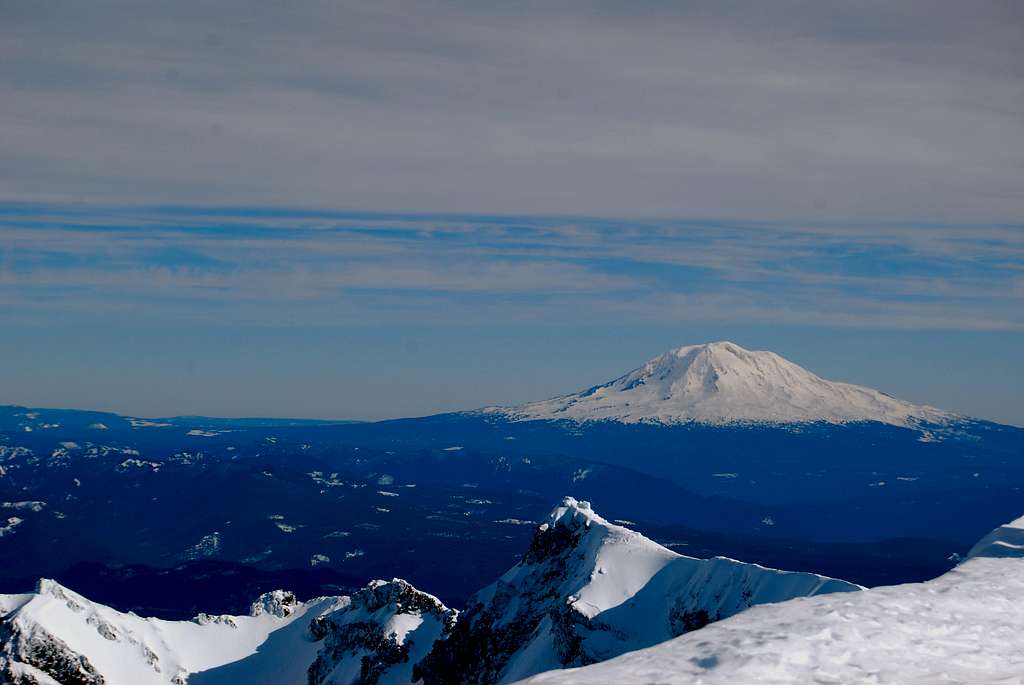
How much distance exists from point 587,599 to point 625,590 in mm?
8303

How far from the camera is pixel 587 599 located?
155 meters

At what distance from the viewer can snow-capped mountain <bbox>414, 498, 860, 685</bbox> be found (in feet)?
475

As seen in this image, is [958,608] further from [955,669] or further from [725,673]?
[725,673]

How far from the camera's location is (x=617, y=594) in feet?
520

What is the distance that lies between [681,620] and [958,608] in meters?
123

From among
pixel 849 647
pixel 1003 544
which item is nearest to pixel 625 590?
pixel 1003 544

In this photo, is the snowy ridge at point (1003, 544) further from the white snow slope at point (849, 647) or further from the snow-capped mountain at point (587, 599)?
the snow-capped mountain at point (587, 599)

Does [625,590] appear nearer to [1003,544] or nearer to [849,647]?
[1003,544]

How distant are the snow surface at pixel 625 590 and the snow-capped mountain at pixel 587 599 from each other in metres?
0.17

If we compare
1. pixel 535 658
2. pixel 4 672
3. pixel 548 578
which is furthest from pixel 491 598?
pixel 4 672

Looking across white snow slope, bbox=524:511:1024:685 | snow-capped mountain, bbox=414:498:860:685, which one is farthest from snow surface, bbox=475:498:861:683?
white snow slope, bbox=524:511:1024:685

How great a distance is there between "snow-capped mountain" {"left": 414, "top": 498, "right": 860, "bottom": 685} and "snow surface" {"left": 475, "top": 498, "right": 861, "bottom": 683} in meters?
0.17

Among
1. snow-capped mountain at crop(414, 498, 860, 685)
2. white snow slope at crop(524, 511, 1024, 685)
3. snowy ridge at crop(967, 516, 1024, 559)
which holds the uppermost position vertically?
white snow slope at crop(524, 511, 1024, 685)

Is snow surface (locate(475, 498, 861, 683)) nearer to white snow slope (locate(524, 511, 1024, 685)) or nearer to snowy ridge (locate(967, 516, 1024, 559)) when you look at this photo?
snowy ridge (locate(967, 516, 1024, 559))
